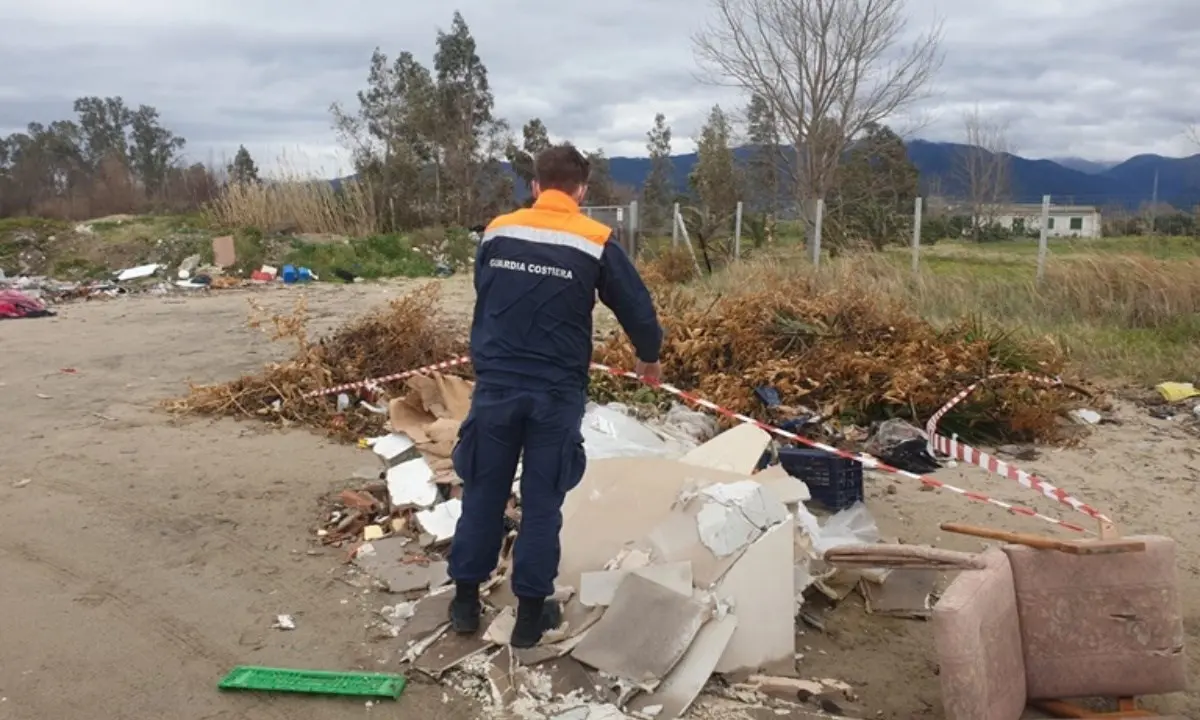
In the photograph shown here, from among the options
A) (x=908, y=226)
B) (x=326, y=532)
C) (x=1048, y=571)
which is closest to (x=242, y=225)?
(x=908, y=226)

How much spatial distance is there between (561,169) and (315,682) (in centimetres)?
206

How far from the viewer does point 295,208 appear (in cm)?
2212

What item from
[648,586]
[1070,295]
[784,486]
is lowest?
[648,586]

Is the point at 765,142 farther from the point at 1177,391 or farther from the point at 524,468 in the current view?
the point at 524,468

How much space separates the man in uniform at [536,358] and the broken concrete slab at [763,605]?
2.34ft

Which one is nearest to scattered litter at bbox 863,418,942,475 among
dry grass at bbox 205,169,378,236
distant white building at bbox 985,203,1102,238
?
distant white building at bbox 985,203,1102,238

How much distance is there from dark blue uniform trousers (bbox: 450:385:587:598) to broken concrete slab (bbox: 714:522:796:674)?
710mm

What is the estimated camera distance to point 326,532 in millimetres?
4750

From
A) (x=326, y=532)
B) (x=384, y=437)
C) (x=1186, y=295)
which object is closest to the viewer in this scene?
(x=326, y=532)

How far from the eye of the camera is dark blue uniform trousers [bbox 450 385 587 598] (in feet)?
10.9

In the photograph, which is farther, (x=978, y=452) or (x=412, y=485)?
(x=978, y=452)

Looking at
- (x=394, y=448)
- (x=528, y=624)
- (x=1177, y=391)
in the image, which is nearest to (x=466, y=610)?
(x=528, y=624)

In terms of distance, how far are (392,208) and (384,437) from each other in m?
19.3

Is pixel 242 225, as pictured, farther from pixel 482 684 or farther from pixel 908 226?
pixel 482 684
